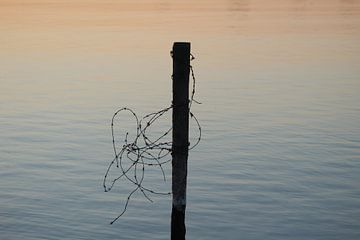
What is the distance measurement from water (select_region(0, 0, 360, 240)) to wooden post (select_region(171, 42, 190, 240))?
5.14 meters

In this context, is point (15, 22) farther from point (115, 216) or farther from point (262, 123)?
point (115, 216)

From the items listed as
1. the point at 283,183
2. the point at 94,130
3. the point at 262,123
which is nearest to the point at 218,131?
the point at 262,123

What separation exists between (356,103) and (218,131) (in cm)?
956

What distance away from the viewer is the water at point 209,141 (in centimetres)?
1625

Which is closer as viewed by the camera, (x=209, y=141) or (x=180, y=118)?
(x=180, y=118)

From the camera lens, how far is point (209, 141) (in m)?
24.4

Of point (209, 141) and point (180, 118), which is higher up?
point (209, 141)

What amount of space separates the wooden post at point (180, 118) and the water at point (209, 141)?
514cm

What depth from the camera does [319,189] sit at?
1867 cm

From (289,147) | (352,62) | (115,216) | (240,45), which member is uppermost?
(240,45)

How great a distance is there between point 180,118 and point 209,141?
552 inches

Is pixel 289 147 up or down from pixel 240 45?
down

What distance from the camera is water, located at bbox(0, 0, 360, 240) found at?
A: 1625 centimetres

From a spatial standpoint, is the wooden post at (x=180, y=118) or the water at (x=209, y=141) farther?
the water at (x=209, y=141)
